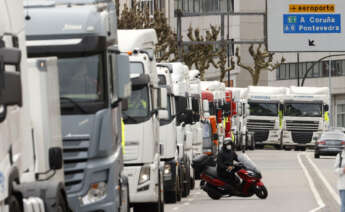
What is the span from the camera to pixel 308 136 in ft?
225

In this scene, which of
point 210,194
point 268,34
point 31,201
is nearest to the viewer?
point 31,201

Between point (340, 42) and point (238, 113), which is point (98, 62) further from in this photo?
point (238, 113)

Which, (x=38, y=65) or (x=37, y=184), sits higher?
(x=38, y=65)

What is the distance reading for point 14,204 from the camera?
9883 millimetres

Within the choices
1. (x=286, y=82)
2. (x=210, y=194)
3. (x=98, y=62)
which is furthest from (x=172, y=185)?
(x=286, y=82)

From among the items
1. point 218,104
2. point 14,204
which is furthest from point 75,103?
point 218,104

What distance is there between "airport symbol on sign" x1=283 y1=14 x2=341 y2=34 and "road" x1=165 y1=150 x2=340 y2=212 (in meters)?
7.38

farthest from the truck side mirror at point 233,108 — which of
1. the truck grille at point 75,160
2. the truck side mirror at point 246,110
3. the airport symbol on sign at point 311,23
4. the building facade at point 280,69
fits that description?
the building facade at point 280,69

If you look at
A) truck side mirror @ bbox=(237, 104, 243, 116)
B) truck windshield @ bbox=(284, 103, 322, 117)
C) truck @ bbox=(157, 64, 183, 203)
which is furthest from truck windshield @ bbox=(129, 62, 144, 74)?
truck windshield @ bbox=(284, 103, 322, 117)

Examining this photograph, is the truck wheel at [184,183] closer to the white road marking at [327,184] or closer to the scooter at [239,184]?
the scooter at [239,184]

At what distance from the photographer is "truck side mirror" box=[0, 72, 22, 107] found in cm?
878

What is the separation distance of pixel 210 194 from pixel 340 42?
25432 millimetres

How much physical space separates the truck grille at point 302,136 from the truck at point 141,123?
158 ft

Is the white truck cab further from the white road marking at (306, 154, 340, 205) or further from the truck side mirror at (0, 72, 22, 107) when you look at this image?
the truck side mirror at (0, 72, 22, 107)
